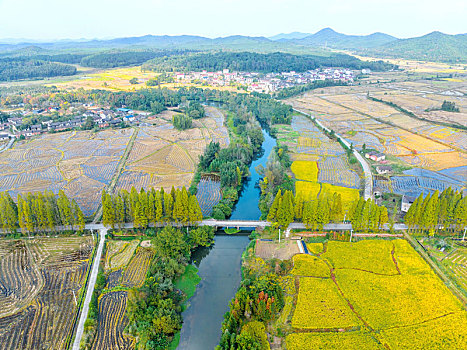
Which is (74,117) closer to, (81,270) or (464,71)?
(81,270)

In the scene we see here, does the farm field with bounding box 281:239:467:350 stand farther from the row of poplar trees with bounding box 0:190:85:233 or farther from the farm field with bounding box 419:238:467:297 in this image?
the row of poplar trees with bounding box 0:190:85:233

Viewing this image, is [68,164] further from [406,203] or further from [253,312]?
[406,203]

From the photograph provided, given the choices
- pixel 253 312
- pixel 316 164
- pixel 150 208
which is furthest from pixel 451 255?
pixel 150 208

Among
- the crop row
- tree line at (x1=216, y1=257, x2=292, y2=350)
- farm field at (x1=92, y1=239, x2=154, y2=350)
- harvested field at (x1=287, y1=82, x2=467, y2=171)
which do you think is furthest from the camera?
harvested field at (x1=287, y1=82, x2=467, y2=171)

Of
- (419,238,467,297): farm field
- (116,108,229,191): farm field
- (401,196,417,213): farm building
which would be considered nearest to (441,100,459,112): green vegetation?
(116,108,229,191): farm field

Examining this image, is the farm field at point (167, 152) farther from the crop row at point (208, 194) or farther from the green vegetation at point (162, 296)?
the green vegetation at point (162, 296)

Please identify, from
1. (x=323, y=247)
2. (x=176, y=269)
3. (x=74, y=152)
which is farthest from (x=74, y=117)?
(x=323, y=247)
